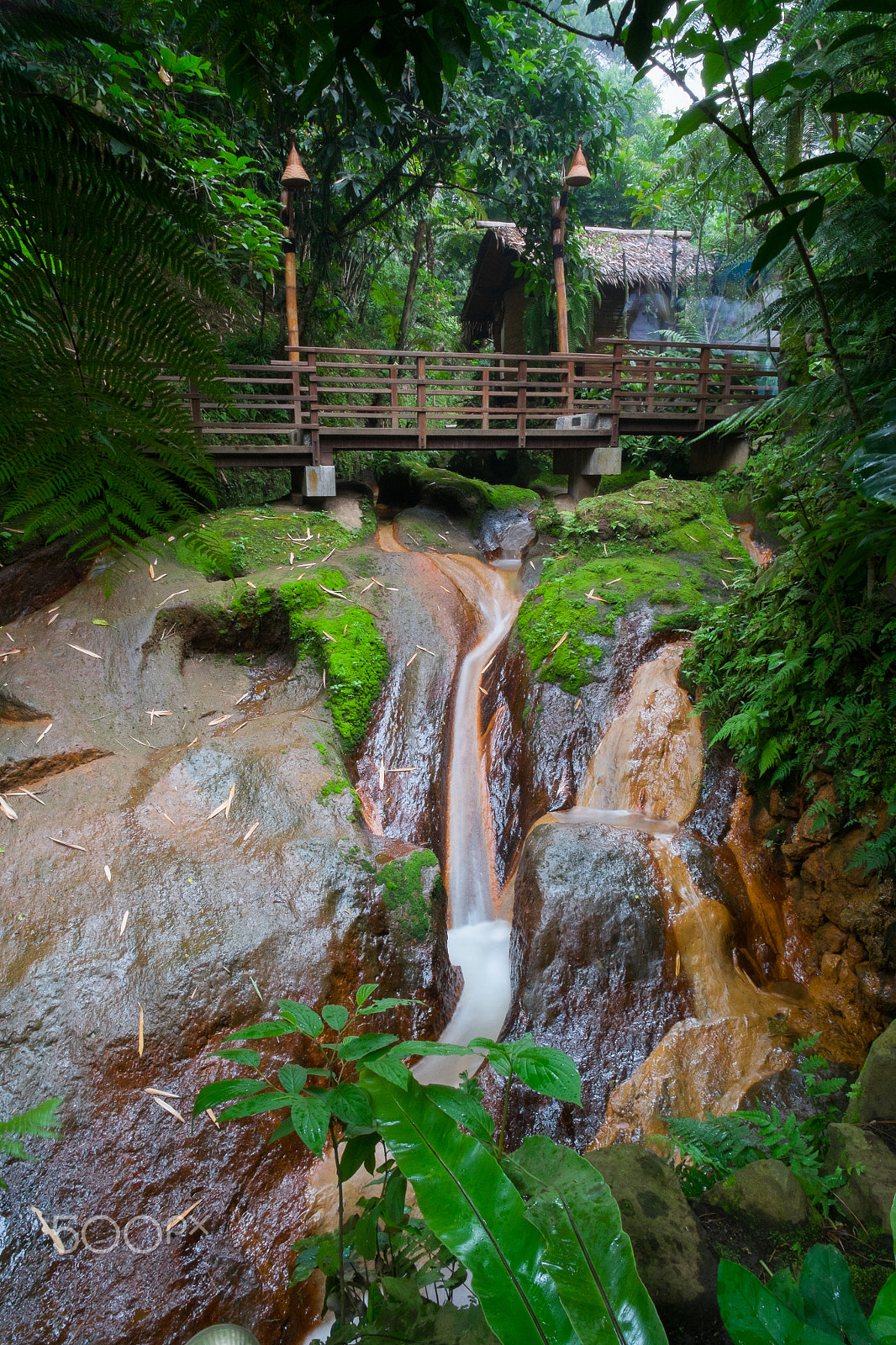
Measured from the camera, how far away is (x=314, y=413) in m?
8.54

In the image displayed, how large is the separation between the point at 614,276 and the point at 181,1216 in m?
16.7

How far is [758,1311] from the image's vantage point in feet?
2.84

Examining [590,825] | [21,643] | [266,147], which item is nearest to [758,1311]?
[590,825]

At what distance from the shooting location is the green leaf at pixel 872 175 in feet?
4.66

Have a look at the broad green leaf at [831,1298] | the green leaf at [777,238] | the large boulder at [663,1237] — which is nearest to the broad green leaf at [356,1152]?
the large boulder at [663,1237]

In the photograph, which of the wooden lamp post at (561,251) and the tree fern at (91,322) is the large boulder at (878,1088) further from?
the wooden lamp post at (561,251)

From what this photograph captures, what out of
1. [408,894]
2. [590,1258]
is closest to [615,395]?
[408,894]

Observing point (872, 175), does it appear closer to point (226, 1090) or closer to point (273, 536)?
point (226, 1090)

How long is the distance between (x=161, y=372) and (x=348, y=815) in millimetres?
3913

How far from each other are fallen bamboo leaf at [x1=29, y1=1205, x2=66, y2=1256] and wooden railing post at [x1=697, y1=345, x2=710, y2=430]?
10519mm

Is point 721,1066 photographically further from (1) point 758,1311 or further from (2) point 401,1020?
(1) point 758,1311

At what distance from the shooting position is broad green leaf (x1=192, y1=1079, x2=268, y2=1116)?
123 cm

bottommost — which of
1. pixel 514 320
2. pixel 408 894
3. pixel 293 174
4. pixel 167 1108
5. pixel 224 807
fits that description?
pixel 167 1108

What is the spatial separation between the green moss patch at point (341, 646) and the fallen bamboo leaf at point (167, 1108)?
2.71 meters
